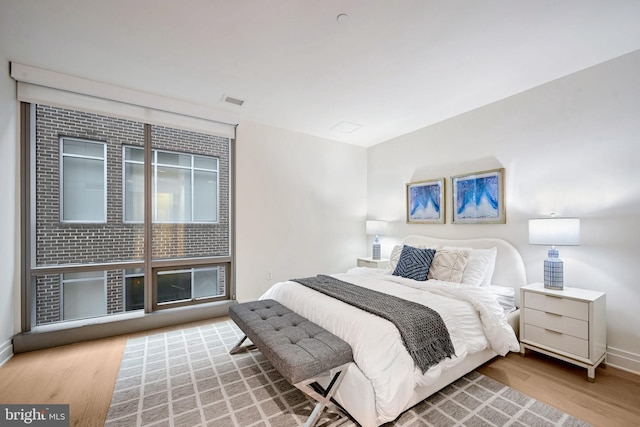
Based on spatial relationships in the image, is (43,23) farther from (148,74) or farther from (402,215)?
(402,215)

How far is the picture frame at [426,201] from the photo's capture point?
3.73 metres

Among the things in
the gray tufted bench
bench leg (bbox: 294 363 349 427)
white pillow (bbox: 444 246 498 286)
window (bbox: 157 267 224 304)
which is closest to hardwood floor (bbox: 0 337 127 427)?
window (bbox: 157 267 224 304)

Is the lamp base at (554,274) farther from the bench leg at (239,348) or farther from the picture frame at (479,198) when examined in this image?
the bench leg at (239,348)

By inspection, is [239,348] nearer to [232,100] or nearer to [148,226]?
[148,226]

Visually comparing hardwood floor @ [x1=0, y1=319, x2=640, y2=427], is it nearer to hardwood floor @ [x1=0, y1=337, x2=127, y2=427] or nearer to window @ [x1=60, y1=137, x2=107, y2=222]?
hardwood floor @ [x1=0, y1=337, x2=127, y2=427]

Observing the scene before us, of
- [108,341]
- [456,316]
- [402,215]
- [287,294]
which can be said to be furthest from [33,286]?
[402,215]

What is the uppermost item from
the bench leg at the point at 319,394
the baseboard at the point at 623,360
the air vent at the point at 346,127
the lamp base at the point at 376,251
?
the air vent at the point at 346,127

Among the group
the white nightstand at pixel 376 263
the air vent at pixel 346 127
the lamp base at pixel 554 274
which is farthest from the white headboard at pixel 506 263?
the air vent at pixel 346 127

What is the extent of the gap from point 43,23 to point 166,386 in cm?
291

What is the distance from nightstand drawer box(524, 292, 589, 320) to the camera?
215cm

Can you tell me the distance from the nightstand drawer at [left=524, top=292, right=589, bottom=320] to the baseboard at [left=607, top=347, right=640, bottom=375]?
2.04 ft

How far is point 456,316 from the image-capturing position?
81.6 inches

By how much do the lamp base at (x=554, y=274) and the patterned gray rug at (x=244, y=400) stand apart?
1.07 m

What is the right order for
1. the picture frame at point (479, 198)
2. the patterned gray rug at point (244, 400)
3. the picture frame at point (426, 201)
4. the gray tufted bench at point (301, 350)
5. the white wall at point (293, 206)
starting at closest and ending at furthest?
1. the gray tufted bench at point (301, 350)
2. the patterned gray rug at point (244, 400)
3. the picture frame at point (479, 198)
4. the picture frame at point (426, 201)
5. the white wall at point (293, 206)
